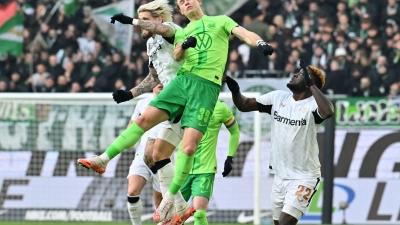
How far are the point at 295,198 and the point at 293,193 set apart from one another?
7 cm

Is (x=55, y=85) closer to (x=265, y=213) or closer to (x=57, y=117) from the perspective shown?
(x=57, y=117)

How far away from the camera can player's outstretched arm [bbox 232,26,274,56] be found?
7.95 metres

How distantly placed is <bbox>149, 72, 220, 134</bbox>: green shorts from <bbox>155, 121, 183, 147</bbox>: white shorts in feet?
1.21

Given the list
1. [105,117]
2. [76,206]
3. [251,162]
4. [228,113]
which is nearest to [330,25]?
[251,162]

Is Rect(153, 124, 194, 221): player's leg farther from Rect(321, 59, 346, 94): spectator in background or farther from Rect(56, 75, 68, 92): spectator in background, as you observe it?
Rect(56, 75, 68, 92): spectator in background

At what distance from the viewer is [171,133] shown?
360 inches

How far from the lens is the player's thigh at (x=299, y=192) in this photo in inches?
356

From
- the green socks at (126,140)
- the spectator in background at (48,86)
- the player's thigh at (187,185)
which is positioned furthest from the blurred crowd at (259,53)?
the green socks at (126,140)

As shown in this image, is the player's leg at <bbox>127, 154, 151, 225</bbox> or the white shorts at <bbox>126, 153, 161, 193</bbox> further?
the white shorts at <bbox>126, 153, 161, 193</bbox>

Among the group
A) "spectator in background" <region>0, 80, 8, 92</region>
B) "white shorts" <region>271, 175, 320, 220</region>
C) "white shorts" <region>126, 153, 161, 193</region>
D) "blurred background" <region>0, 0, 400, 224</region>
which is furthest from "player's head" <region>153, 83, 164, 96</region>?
"spectator in background" <region>0, 80, 8, 92</region>

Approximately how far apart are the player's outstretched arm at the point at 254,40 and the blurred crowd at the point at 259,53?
8.39m

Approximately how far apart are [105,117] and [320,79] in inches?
270

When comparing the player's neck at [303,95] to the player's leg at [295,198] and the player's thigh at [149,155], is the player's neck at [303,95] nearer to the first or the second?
the player's leg at [295,198]

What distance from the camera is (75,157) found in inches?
600
